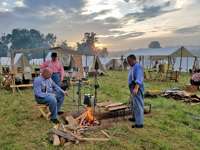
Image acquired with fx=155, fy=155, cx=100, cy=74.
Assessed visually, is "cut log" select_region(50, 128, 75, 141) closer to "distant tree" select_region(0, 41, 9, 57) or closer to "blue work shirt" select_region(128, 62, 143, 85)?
"blue work shirt" select_region(128, 62, 143, 85)

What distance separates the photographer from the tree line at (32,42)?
163ft

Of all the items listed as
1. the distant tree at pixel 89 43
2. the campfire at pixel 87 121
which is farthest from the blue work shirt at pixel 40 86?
the distant tree at pixel 89 43

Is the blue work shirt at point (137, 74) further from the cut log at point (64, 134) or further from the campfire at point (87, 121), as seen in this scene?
the cut log at point (64, 134)

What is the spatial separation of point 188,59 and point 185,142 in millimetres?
18186

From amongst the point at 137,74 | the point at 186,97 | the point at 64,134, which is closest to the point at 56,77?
the point at 64,134

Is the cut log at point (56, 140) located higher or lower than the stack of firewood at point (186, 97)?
lower

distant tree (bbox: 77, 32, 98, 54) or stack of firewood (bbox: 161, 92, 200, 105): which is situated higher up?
distant tree (bbox: 77, 32, 98, 54)

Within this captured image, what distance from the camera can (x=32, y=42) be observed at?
50.7m

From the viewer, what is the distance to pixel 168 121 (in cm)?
395

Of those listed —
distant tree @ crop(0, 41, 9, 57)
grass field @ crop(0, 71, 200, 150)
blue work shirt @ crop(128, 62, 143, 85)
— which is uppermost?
distant tree @ crop(0, 41, 9, 57)

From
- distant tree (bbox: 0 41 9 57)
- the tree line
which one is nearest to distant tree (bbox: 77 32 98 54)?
the tree line

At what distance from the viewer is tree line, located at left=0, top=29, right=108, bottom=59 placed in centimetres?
4978

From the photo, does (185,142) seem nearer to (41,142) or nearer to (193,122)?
(193,122)

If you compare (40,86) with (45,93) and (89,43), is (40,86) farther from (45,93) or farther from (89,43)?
(89,43)
